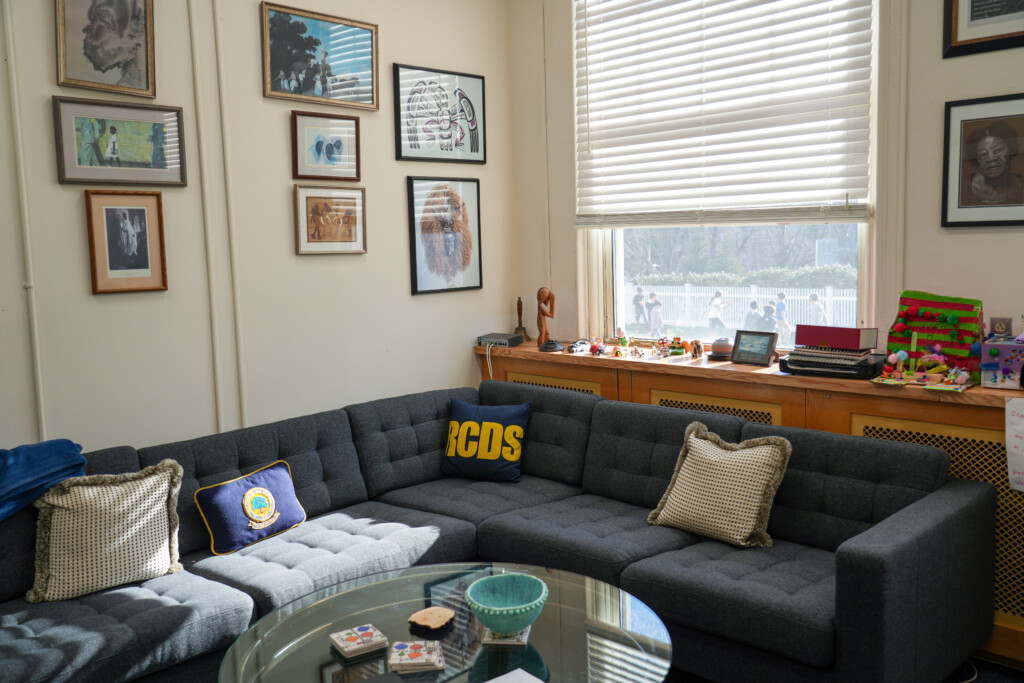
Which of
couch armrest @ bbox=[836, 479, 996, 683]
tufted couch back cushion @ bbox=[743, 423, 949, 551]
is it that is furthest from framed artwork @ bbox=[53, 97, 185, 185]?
couch armrest @ bbox=[836, 479, 996, 683]

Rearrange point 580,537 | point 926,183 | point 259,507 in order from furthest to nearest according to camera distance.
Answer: point 926,183
point 259,507
point 580,537

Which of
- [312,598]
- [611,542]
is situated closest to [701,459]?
[611,542]

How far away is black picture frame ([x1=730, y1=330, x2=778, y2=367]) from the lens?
12.3ft

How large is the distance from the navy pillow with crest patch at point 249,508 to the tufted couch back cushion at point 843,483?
1.86 metres

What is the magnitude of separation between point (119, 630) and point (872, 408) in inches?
107

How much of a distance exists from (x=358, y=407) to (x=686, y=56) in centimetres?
229

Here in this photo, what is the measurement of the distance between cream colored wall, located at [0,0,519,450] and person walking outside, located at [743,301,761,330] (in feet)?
4.73

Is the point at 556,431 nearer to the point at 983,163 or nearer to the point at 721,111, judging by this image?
the point at 721,111

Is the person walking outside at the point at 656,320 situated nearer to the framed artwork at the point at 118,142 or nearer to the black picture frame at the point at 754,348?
the black picture frame at the point at 754,348

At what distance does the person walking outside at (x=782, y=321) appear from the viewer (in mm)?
3965

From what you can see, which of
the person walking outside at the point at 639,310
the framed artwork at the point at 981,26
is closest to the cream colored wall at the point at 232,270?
the person walking outside at the point at 639,310

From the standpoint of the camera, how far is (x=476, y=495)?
369 centimetres

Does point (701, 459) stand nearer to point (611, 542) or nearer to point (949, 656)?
point (611, 542)

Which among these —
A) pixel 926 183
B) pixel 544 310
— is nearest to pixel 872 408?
pixel 926 183
